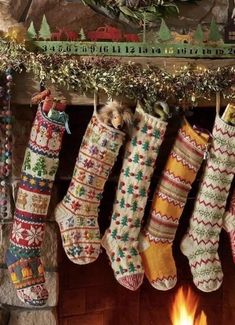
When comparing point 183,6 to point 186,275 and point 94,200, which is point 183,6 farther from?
point 186,275

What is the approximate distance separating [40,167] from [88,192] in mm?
171

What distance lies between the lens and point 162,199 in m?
1.95

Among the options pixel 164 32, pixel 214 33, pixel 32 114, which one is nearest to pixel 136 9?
pixel 164 32

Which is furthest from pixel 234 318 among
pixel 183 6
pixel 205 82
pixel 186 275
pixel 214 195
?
pixel 183 6

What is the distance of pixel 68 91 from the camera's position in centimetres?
186

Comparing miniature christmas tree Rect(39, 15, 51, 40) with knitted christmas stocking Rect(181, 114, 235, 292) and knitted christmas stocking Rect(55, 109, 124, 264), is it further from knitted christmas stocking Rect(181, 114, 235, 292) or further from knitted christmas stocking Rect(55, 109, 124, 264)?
knitted christmas stocking Rect(181, 114, 235, 292)

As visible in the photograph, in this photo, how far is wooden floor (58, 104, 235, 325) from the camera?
6.89ft

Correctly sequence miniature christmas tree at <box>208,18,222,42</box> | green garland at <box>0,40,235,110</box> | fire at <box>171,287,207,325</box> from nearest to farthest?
green garland at <box>0,40,235,110</box>, miniature christmas tree at <box>208,18,222,42</box>, fire at <box>171,287,207,325</box>

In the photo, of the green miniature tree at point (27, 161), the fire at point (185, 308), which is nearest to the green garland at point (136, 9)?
the green miniature tree at point (27, 161)

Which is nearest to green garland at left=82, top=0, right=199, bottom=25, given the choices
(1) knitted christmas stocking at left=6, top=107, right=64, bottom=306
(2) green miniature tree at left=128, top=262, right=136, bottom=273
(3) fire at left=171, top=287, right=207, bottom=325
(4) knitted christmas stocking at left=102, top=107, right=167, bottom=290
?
(4) knitted christmas stocking at left=102, top=107, right=167, bottom=290

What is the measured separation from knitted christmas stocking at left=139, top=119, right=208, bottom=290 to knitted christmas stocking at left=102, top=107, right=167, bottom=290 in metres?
0.05

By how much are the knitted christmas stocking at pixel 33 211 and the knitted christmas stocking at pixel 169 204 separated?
0.36 m

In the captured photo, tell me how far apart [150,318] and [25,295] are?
584mm

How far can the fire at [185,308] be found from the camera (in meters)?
2.21
